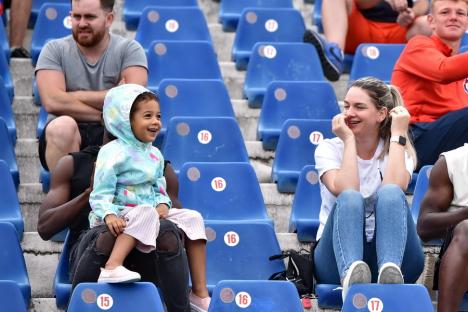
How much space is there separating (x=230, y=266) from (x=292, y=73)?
200 cm

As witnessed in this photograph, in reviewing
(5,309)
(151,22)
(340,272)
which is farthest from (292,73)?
(5,309)

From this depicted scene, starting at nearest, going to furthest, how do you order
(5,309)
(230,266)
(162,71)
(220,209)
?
(5,309) < (230,266) < (220,209) < (162,71)

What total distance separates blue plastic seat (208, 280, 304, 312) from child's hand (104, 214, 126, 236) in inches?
16.2

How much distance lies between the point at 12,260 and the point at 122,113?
78 centimetres

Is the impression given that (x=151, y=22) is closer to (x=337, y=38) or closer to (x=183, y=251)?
(x=337, y=38)

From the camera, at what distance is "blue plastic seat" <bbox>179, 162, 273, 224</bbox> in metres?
6.03

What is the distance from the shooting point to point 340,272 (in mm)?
5164

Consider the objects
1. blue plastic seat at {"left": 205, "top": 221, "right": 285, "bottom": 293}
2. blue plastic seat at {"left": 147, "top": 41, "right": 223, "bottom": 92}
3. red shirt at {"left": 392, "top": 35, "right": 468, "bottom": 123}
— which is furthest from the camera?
blue plastic seat at {"left": 147, "top": 41, "right": 223, "bottom": 92}

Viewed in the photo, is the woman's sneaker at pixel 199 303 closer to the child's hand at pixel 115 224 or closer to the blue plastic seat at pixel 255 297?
the blue plastic seat at pixel 255 297

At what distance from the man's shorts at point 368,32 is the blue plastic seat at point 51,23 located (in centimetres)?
164

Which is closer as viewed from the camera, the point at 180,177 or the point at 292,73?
the point at 180,177

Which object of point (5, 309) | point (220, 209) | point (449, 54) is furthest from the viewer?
point (449, 54)

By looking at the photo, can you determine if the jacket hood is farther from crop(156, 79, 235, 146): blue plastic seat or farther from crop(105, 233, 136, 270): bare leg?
crop(156, 79, 235, 146): blue plastic seat

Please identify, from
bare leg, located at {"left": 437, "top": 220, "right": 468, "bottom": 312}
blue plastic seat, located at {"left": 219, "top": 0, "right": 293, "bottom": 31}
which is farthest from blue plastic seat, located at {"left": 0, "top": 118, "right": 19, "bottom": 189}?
blue plastic seat, located at {"left": 219, "top": 0, "right": 293, "bottom": 31}
